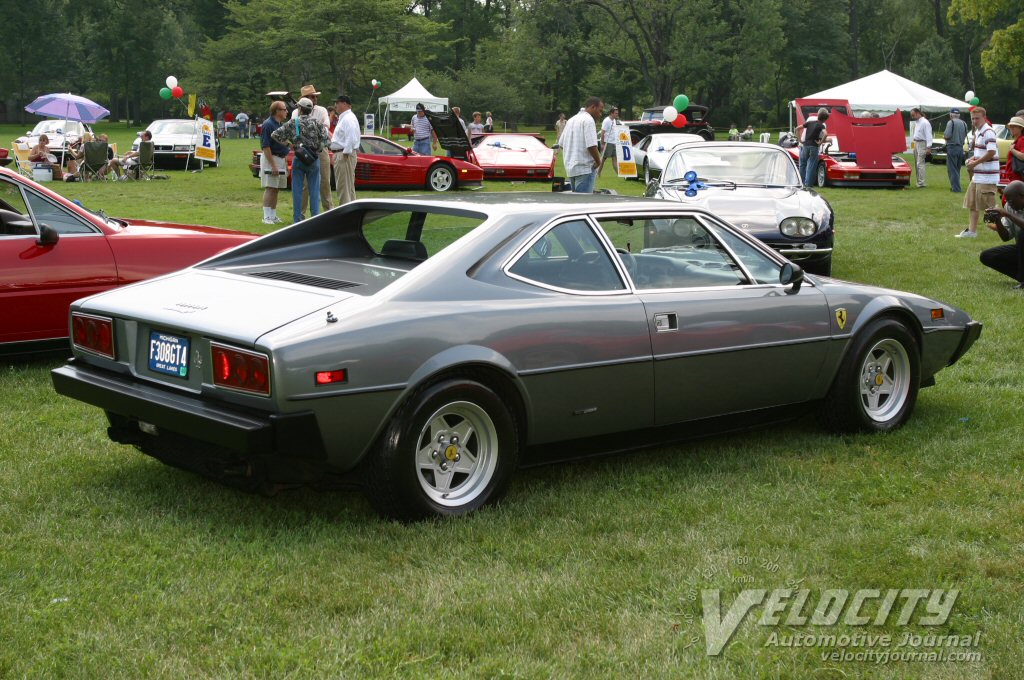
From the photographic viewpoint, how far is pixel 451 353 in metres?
4.59

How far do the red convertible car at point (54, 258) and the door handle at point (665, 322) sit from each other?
158 inches

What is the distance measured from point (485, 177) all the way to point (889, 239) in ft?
37.5

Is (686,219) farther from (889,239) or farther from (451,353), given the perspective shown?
(889,239)

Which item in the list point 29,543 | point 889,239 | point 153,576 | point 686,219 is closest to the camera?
point 153,576

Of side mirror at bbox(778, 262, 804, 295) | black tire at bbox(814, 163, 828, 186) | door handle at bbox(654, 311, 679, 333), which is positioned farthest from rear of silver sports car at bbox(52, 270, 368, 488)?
black tire at bbox(814, 163, 828, 186)

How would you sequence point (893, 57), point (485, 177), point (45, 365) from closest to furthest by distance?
point (45, 365)
point (485, 177)
point (893, 57)

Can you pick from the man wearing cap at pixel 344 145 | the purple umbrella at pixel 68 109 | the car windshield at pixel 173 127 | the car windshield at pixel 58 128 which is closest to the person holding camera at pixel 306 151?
the man wearing cap at pixel 344 145

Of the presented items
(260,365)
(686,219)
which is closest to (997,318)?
(686,219)

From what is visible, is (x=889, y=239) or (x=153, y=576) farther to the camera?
(x=889, y=239)

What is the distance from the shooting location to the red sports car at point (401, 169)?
22016mm

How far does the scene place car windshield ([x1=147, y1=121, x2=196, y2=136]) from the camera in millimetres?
29859

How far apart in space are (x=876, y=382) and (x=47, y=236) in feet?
16.9

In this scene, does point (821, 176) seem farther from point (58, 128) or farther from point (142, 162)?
point (58, 128)

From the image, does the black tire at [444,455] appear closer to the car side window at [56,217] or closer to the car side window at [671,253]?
the car side window at [671,253]
